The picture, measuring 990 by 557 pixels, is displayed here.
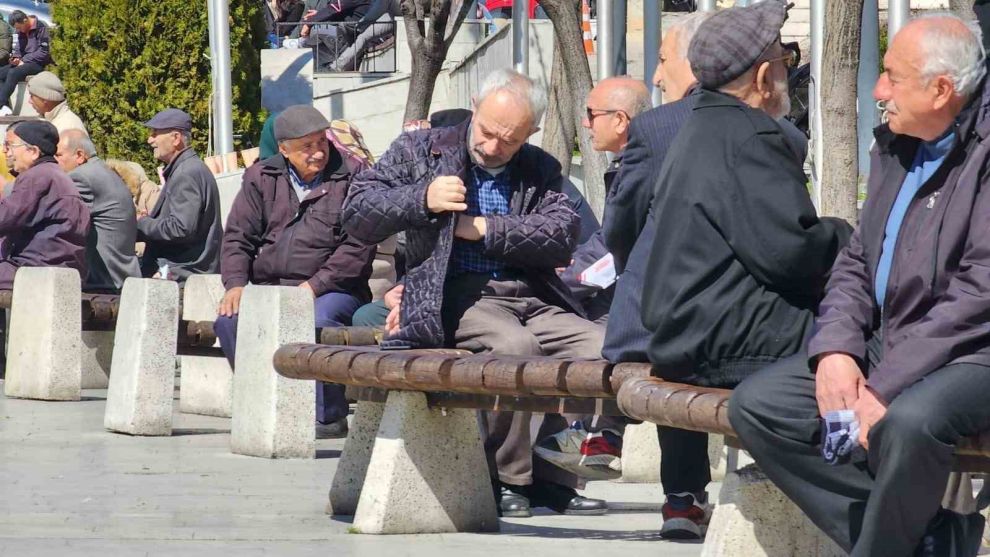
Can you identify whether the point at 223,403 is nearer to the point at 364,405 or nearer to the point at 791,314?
the point at 364,405

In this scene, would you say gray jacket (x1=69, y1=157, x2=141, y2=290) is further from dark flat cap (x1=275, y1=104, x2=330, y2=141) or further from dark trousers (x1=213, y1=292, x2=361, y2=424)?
dark flat cap (x1=275, y1=104, x2=330, y2=141)

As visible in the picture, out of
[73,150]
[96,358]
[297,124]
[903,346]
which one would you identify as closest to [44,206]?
[96,358]

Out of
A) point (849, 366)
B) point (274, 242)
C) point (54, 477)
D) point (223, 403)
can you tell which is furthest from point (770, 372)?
point (223, 403)

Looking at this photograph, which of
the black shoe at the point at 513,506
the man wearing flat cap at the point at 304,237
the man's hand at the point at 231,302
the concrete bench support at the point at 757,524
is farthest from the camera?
the man's hand at the point at 231,302

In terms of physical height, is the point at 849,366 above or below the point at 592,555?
above

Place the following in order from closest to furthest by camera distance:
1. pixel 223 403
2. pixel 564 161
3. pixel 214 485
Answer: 1. pixel 214 485
2. pixel 223 403
3. pixel 564 161

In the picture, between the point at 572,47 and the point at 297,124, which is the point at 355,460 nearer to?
the point at 297,124

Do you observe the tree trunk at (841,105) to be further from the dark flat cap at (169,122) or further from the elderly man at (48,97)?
the elderly man at (48,97)

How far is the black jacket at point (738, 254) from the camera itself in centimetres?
502

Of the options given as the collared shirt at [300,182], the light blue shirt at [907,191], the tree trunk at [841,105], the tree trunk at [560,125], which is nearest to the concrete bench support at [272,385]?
the collared shirt at [300,182]

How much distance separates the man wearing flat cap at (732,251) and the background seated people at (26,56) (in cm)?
2064

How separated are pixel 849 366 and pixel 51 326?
752 cm

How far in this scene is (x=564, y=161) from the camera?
49.3 ft

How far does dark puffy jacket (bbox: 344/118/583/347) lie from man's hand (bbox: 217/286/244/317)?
3.01 m
